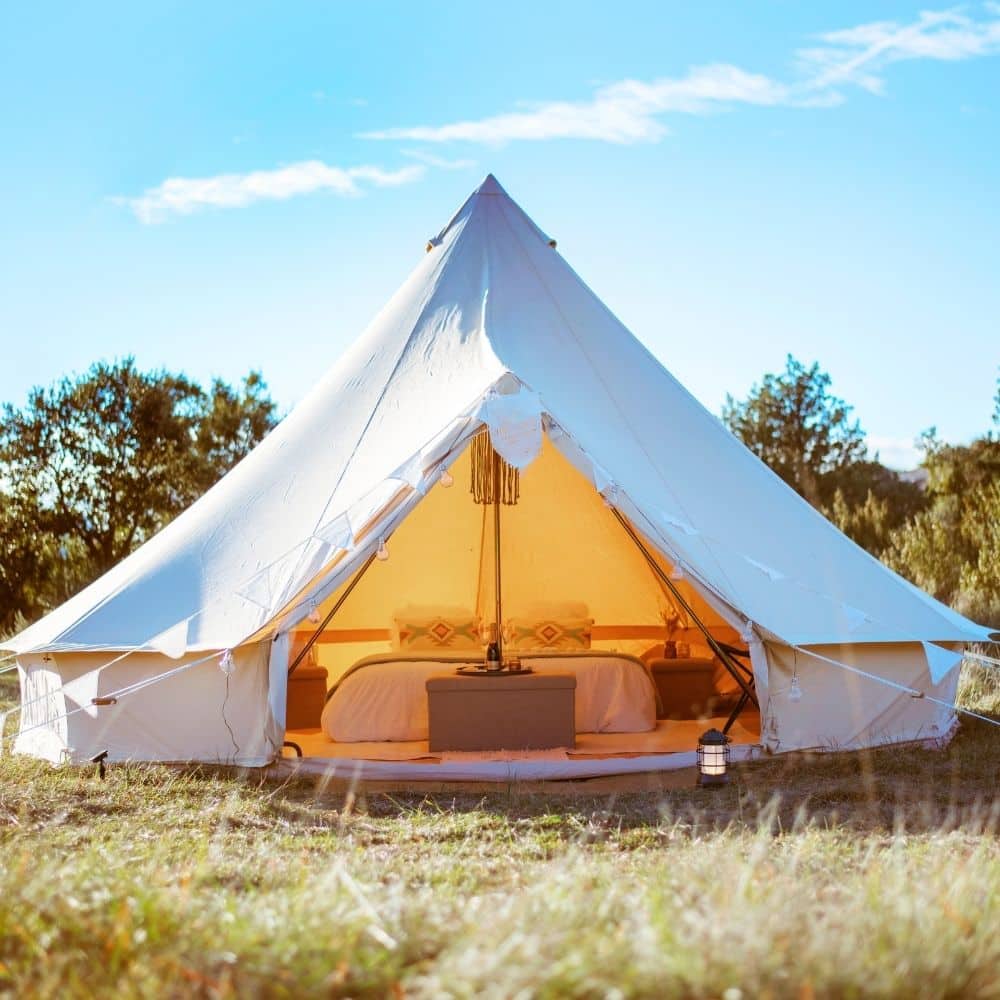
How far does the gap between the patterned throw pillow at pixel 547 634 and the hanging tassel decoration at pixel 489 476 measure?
119cm

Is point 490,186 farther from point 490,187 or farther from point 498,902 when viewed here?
point 498,902

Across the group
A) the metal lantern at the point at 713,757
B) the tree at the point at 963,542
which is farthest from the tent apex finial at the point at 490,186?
the tree at the point at 963,542

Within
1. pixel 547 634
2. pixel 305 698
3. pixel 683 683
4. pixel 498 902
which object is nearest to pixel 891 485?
pixel 547 634

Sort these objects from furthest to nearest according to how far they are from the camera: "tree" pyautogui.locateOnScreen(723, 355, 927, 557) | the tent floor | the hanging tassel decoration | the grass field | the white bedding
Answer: "tree" pyautogui.locateOnScreen(723, 355, 927, 557) → the hanging tassel decoration → the white bedding → the tent floor → the grass field

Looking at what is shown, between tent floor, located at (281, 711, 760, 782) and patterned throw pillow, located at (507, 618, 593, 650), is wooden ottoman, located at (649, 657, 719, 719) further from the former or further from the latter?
tent floor, located at (281, 711, 760, 782)

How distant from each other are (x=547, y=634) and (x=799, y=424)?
Result: 21634mm

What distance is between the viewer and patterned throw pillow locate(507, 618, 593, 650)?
8.98 m

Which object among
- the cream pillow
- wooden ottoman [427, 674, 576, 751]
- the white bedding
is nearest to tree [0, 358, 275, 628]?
the cream pillow

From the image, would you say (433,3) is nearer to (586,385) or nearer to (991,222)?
(586,385)

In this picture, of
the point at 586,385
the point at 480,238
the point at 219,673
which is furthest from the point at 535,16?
the point at 219,673

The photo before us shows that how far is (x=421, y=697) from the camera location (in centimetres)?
696

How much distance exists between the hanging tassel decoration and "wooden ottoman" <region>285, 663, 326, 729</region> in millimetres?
1466

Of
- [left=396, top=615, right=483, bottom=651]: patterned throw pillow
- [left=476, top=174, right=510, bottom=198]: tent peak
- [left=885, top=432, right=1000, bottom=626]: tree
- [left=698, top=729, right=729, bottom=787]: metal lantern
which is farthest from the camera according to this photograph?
[left=885, top=432, right=1000, bottom=626]: tree

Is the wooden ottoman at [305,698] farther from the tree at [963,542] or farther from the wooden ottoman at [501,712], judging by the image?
the tree at [963,542]
